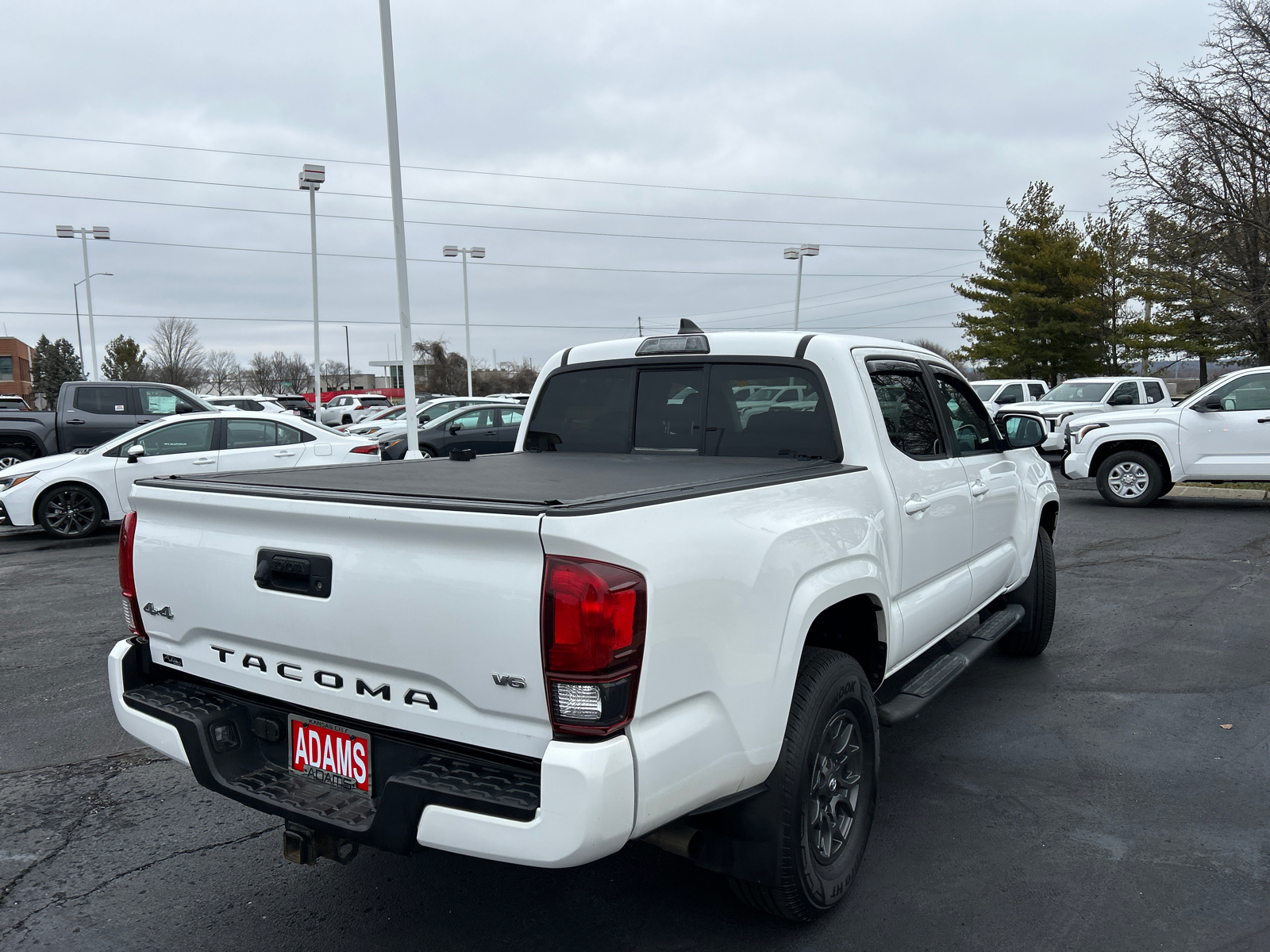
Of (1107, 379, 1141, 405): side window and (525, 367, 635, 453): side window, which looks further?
(1107, 379, 1141, 405): side window

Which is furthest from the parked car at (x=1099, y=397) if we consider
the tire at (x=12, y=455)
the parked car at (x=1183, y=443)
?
the tire at (x=12, y=455)

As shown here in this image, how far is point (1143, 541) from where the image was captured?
9.97 metres

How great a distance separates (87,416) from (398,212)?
644 cm

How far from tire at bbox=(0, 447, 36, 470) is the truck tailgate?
48.4ft

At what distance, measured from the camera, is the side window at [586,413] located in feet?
14.6

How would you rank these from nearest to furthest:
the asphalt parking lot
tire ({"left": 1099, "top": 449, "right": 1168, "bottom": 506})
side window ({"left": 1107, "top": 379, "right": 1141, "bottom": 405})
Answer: the asphalt parking lot, tire ({"left": 1099, "top": 449, "right": 1168, "bottom": 506}), side window ({"left": 1107, "top": 379, "right": 1141, "bottom": 405})

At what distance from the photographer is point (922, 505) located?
3816 millimetres

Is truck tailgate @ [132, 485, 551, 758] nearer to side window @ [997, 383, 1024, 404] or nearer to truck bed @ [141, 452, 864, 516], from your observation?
truck bed @ [141, 452, 864, 516]

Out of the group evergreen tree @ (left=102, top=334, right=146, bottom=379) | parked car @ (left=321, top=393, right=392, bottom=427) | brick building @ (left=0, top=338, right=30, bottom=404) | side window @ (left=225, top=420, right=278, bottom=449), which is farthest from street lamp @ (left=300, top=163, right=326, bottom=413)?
brick building @ (left=0, top=338, right=30, bottom=404)

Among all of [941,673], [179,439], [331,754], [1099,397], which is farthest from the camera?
[1099,397]

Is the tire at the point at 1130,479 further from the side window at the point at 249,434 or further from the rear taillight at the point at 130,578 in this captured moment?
the rear taillight at the point at 130,578

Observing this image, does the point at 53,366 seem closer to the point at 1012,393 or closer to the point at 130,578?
the point at 1012,393

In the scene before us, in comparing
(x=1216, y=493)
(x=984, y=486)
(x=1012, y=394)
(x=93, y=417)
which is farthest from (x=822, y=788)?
(x=1012, y=394)

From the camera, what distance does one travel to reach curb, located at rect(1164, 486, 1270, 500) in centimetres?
1320
